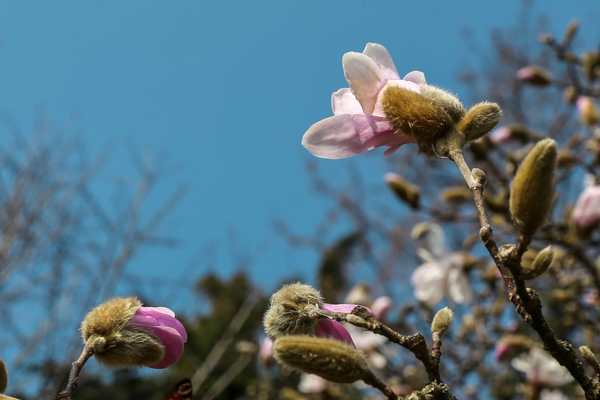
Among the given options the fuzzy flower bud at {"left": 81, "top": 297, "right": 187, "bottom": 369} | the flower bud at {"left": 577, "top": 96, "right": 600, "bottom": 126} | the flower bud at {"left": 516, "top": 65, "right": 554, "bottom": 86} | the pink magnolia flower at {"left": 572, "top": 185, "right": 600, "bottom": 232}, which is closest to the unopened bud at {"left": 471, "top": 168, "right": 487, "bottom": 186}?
the fuzzy flower bud at {"left": 81, "top": 297, "right": 187, "bottom": 369}

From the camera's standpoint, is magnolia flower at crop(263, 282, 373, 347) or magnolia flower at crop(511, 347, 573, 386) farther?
magnolia flower at crop(511, 347, 573, 386)

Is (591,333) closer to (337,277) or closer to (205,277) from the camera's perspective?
(337,277)

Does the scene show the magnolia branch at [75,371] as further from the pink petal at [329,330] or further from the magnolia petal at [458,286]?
the magnolia petal at [458,286]

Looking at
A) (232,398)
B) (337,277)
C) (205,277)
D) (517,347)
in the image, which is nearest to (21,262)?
(517,347)

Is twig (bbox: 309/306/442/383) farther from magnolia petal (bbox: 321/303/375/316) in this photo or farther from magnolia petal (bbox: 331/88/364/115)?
magnolia petal (bbox: 331/88/364/115)

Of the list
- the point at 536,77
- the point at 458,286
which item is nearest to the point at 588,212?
the point at 458,286

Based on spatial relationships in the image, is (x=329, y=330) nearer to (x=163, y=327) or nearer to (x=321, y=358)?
(x=321, y=358)
